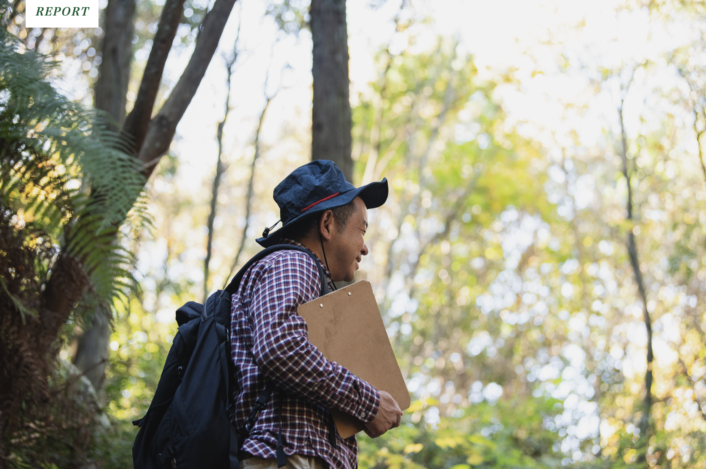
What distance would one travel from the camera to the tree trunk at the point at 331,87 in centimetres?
407

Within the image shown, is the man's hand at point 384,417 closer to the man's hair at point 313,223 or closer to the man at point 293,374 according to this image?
the man at point 293,374

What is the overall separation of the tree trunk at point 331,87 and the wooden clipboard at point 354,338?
7.04 feet

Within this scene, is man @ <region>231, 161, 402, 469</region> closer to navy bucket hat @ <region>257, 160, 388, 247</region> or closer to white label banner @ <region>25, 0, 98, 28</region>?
navy bucket hat @ <region>257, 160, 388, 247</region>

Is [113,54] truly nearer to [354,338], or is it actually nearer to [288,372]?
[354,338]

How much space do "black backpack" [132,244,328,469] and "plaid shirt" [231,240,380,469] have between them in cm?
4

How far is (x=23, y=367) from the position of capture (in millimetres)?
2961

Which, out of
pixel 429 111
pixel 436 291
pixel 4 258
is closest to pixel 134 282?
pixel 4 258

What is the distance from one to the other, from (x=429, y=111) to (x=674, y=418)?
7.56m

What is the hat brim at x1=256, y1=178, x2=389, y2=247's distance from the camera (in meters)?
2.00

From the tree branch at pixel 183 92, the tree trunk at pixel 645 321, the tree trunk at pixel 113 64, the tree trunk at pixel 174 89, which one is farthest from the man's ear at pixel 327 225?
the tree trunk at pixel 645 321

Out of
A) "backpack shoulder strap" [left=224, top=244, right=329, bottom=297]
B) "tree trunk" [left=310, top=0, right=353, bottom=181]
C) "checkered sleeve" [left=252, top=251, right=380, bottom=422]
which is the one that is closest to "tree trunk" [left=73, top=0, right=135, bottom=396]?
"tree trunk" [left=310, top=0, right=353, bottom=181]

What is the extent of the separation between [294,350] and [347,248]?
1.77 ft

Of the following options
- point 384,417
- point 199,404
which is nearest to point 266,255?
point 199,404

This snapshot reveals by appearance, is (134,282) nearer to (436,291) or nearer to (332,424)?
(332,424)
